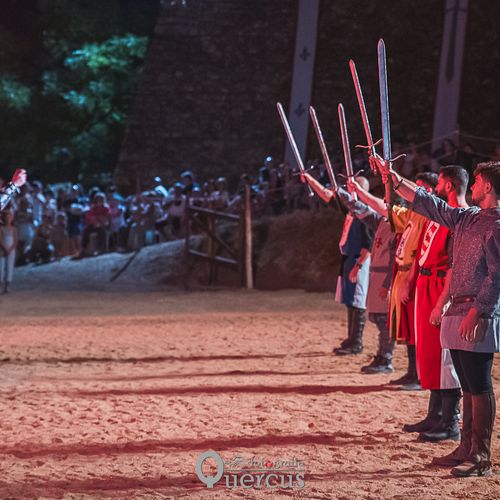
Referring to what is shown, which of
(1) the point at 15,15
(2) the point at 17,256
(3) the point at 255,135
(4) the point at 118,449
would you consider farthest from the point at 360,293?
(1) the point at 15,15

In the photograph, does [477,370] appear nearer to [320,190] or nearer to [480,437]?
[480,437]

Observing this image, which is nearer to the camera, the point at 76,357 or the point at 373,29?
the point at 76,357

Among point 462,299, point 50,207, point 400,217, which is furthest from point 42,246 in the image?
point 462,299

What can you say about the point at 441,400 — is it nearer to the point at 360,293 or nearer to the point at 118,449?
the point at 118,449

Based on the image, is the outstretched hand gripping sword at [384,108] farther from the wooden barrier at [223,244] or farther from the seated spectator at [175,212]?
the seated spectator at [175,212]

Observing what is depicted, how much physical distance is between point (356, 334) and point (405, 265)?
8.88 feet

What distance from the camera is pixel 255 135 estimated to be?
922 inches

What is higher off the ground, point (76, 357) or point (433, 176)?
point (433, 176)

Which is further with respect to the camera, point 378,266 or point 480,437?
point 378,266

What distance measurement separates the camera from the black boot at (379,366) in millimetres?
7648

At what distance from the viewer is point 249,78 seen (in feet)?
77.6

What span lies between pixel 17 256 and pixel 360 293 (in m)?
13.4

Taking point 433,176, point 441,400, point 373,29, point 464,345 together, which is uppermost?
point 373,29

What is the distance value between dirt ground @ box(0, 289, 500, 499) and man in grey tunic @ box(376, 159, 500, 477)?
0.99ft
